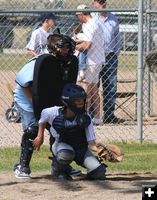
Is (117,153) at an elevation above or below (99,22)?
below

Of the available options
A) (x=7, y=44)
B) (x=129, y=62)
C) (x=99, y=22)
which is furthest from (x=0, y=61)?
(x=99, y=22)

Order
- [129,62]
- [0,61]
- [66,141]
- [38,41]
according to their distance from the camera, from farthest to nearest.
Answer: [0,61] → [129,62] → [38,41] → [66,141]

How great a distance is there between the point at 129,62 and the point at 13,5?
268 centimetres

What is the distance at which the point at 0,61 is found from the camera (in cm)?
1684

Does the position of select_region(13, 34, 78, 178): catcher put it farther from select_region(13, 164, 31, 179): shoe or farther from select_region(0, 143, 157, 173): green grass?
select_region(0, 143, 157, 173): green grass

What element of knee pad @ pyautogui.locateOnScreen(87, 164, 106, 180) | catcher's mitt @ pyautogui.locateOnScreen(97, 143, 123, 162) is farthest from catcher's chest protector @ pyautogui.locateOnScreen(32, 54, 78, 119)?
knee pad @ pyautogui.locateOnScreen(87, 164, 106, 180)

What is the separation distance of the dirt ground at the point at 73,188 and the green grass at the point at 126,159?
588mm

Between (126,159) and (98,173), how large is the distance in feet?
6.05

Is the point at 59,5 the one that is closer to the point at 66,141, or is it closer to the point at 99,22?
the point at 99,22

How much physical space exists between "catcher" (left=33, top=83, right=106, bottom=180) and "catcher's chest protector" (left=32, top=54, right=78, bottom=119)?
0.54 feet

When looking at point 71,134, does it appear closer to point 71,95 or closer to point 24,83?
point 71,95

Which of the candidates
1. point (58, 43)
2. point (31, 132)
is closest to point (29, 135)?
point (31, 132)

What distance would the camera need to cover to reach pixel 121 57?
605 inches

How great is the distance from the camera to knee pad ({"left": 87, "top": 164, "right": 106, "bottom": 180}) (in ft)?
28.6
